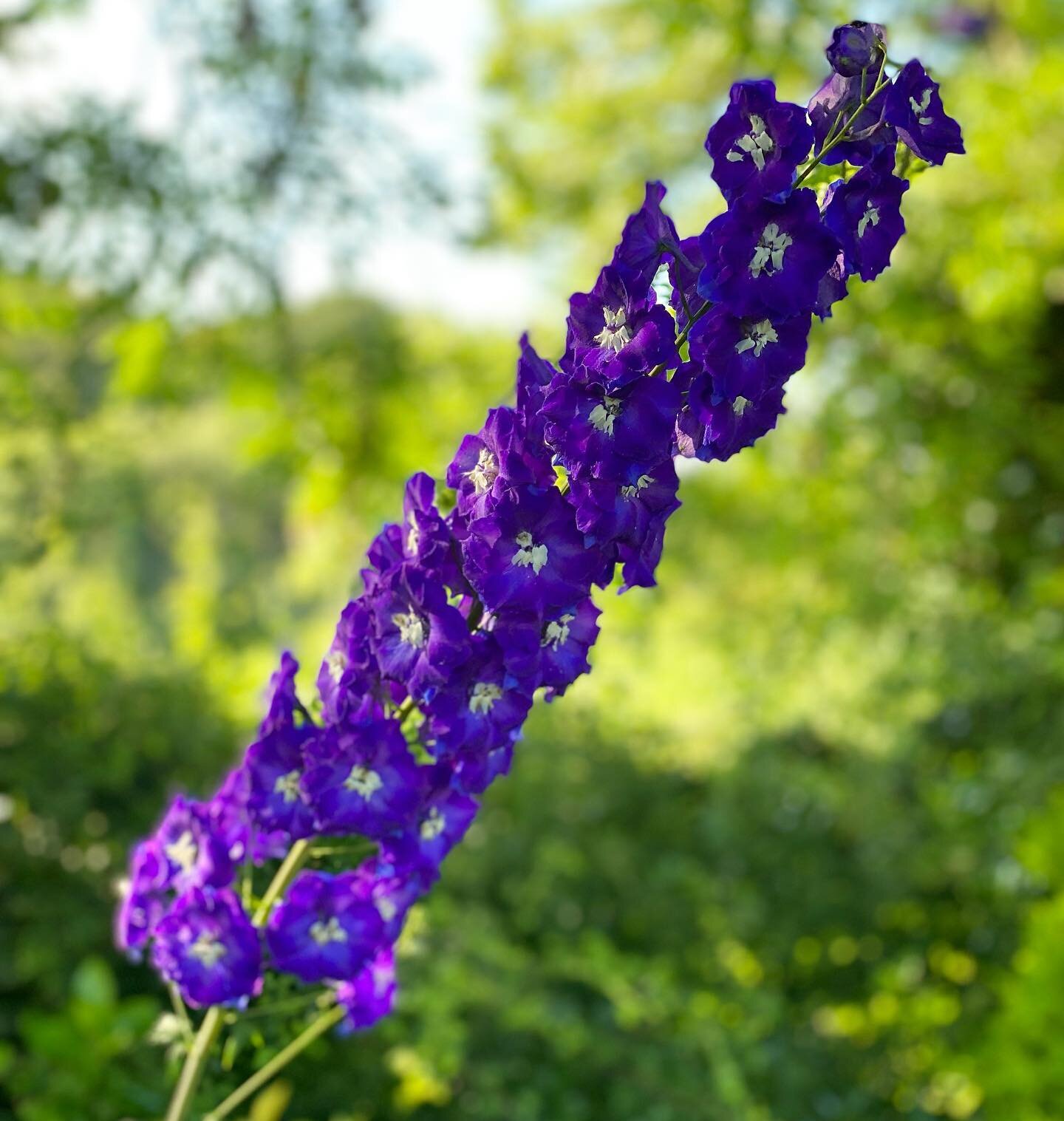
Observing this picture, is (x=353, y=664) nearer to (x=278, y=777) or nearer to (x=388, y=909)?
(x=278, y=777)

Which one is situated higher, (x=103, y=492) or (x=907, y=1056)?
(x=103, y=492)

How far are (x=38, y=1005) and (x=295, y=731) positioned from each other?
2263 mm

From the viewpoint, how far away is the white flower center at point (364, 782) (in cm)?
101

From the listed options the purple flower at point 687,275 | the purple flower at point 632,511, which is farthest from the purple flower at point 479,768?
the purple flower at point 687,275

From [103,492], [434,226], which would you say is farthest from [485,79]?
[103,492]

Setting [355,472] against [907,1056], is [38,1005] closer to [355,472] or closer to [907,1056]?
[907,1056]

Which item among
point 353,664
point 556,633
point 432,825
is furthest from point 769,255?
point 432,825

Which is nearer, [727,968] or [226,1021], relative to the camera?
[226,1021]

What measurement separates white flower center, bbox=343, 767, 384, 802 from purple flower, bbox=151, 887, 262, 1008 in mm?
210

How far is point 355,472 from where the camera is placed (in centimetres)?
609

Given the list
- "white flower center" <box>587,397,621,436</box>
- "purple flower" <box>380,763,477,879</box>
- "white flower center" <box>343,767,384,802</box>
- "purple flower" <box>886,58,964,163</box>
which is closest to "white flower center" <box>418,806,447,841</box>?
"purple flower" <box>380,763,477,879</box>

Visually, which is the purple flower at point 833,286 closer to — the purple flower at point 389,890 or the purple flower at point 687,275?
the purple flower at point 687,275

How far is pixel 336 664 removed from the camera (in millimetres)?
1060

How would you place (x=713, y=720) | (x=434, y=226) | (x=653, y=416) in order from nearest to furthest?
1. (x=653, y=416)
2. (x=713, y=720)
3. (x=434, y=226)
